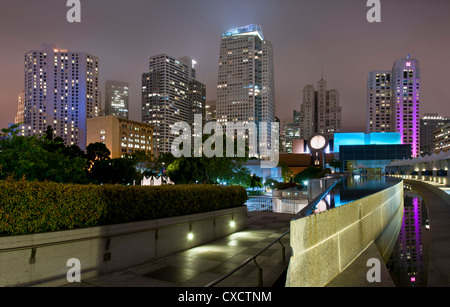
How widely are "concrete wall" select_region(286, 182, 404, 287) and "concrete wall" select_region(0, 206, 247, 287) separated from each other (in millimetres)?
4336

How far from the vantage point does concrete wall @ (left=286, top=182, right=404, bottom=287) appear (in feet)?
17.6

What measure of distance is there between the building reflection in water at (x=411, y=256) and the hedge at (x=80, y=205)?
6952mm

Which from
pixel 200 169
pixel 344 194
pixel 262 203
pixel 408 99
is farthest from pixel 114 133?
pixel 408 99

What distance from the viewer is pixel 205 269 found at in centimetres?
732

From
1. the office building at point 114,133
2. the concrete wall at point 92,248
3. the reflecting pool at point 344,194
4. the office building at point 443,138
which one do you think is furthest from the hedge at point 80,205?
the office building at point 443,138

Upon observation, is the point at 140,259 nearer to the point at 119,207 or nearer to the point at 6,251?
the point at 119,207

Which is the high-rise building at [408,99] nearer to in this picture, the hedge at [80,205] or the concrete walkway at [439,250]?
the concrete walkway at [439,250]

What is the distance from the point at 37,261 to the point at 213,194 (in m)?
→ 6.23

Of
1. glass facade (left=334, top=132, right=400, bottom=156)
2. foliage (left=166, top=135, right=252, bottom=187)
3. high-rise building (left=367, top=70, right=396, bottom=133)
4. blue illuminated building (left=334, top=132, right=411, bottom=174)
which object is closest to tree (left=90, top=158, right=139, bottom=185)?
foliage (left=166, top=135, right=252, bottom=187)

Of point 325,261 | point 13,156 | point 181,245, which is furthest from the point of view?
point 13,156

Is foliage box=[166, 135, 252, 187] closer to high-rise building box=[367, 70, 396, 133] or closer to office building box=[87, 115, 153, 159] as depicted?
office building box=[87, 115, 153, 159]

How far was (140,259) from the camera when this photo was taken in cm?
785

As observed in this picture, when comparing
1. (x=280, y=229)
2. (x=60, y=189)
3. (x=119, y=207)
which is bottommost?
(x=280, y=229)

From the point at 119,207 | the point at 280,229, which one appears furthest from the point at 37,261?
the point at 280,229
